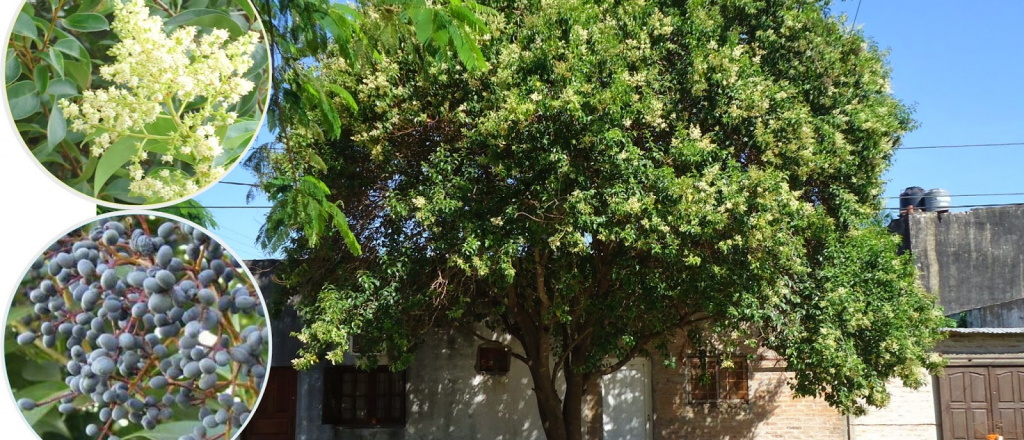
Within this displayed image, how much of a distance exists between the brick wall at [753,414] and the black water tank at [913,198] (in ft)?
20.4

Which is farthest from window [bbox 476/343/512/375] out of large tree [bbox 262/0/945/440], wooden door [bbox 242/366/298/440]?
wooden door [bbox 242/366/298/440]

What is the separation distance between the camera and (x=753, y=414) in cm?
1490

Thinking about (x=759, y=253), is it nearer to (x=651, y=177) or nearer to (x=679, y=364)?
(x=651, y=177)

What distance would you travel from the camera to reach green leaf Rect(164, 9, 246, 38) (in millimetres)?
1960

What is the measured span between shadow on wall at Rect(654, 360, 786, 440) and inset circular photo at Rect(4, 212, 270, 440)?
13.7 metres

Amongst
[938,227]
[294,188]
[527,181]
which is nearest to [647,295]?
[527,181]

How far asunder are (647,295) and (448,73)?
149 inches

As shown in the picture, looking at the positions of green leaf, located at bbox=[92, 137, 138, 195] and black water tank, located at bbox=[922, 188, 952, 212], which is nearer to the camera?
green leaf, located at bbox=[92, 137, 138, 195]

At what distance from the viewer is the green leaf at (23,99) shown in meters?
1.88

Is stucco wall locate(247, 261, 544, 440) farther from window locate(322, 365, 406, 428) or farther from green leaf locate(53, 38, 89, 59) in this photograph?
green leaf locate(53, 38, 89, 59)

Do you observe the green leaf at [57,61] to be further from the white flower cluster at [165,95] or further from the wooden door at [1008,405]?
the wooden door at [1008,405]

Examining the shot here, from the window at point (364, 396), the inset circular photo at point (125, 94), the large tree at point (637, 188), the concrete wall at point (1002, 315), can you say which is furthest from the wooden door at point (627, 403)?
the inset circular photo at point (125, 94)

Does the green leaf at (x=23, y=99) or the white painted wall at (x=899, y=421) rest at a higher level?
the green leaf at (x=23, y=99)

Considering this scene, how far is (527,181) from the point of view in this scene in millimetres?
9930
